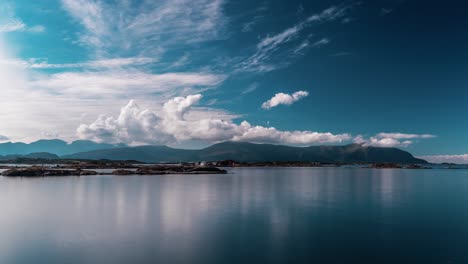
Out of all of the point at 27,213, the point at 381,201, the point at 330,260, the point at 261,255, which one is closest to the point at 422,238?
the point at 330,260

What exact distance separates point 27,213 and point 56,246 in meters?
15.7

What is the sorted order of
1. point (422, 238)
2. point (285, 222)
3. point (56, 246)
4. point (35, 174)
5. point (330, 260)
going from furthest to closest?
1. point (35, 174)
2. point (285, 222)
3. point (422, 238)
4. point (56, 246)
5. point (330, 260)

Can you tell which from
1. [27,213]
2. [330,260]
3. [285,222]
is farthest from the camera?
[27,213]

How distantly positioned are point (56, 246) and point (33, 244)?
1929 mm

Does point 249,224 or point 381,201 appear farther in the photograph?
point 381,201

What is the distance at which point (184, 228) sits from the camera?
25875mm

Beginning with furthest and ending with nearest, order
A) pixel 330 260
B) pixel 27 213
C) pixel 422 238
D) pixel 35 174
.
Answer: pixel 35 174
pixel 27 213
pixel 422 238
pixel 330 260

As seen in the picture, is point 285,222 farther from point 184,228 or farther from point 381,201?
point 381,201

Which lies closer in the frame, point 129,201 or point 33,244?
point 33,244

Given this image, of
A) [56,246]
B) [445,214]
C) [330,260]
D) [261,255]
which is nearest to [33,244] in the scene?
[56,246]

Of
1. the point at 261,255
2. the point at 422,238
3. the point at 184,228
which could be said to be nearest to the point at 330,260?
the point at 261,255

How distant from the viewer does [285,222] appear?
93.1 ft

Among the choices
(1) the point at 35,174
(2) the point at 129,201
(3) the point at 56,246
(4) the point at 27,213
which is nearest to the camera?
(3) the point at 56,246

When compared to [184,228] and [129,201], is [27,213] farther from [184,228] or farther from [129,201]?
[184,228]
